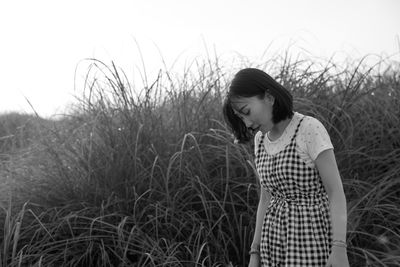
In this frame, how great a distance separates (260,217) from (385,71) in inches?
123

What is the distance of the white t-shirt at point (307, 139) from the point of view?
157 cm

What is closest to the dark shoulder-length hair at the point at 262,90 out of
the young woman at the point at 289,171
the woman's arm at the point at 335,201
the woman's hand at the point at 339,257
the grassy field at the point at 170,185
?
the young woman at the point at 289,171

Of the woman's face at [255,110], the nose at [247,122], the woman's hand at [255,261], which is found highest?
the woman's face at [255,110]

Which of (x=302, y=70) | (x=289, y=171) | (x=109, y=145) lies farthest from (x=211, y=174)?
(x=289, y=171)

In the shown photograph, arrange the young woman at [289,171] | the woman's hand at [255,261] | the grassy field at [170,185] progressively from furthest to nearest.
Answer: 1. the grassy field at [170,185]
2. the woman's hand at [255,261]
3. the young woman at [289,171]

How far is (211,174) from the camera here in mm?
3062

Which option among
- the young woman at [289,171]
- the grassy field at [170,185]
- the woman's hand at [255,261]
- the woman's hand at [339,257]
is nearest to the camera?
the woman's hand at [339,257]

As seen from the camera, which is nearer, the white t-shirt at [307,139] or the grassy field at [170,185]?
the white t-shirt at [307,139]

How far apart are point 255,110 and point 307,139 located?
0.63 ft

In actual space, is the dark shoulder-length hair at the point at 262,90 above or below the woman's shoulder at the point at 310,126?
above

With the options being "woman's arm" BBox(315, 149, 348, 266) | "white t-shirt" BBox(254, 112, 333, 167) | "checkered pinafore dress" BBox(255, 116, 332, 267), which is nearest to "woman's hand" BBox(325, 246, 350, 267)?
"woman's arm" BBox(315, 149, 348, 266)

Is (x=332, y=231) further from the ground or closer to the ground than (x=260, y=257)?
further from the ground

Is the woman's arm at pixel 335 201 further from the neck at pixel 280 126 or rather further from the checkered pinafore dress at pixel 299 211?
the neck at pixel 280 126

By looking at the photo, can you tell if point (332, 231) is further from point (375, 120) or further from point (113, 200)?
point (375, 120)
